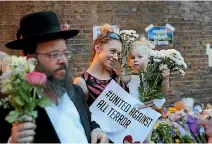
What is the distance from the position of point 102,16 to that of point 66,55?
449 centimetres

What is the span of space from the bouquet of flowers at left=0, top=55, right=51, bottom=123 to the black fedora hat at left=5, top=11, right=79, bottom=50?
0.41 meters

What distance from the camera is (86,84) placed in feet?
11.3

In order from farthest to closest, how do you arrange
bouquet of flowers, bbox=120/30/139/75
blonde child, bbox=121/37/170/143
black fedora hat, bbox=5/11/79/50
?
1. bouquet of flowers, bbox=120/30/139/75
2. blonde child, bbox=121/37/170/143
3. black fedora hat, bbox=5/11/79/50

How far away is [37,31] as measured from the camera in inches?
102

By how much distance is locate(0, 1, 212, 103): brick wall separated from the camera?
6.53 m

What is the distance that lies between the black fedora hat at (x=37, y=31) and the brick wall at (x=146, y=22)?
12.3 ft

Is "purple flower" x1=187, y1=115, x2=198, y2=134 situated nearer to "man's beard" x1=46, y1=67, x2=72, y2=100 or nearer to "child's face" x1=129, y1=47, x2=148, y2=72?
"child's face" x1=129, y1=47, x2=148, y2=72

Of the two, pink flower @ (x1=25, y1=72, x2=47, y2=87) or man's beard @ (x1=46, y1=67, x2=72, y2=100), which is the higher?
pink flower @ (x1=25, y1=72, x2=47, y2=87)

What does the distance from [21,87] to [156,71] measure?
2.08m

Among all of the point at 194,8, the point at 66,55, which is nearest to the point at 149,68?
the point at 66,55

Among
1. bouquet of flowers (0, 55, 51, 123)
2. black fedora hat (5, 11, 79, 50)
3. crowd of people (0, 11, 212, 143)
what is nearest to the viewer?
bouquet of flowers (0, 55, 51, 123)

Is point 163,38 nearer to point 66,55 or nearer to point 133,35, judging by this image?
point 133,35

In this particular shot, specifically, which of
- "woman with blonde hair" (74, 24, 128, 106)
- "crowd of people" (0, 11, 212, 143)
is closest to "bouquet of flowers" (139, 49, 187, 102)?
"woman with blonde hair" (74, 24, 128, 106)

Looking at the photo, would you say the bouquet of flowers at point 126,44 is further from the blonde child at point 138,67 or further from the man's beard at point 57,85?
the man's beard at point 57,85
